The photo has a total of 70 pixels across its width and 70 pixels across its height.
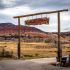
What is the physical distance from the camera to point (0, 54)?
30.1 metres

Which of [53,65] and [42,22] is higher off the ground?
[42,22]

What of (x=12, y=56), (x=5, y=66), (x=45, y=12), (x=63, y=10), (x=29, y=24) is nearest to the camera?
(x=5, y=66)

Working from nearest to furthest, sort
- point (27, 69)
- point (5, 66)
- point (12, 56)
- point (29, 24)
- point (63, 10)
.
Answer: point (27, 69), point (5, 66), point (63, 10), point (29, 24), point (12, 56)

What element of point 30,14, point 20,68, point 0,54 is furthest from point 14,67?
point 0,54

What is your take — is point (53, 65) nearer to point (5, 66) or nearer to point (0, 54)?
point (5, 66)

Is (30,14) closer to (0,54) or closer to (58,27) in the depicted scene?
(58,27)

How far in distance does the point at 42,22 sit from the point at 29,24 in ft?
5.82

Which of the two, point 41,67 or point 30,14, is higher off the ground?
point 30,14

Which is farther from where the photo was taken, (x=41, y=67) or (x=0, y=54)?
(x=0, y=54)

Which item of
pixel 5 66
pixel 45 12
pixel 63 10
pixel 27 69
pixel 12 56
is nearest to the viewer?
pixel 27 69

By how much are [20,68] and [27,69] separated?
1.87 ft

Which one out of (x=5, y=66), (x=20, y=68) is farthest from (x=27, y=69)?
(x=5, y=66)

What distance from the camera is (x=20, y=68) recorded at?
20375mm

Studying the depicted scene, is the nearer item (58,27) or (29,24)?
(58,27)
